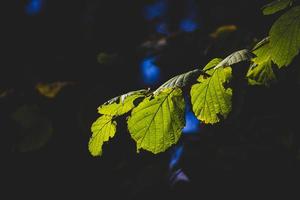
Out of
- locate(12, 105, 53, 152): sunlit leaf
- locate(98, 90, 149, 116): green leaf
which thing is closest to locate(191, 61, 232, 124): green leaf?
locate(98, 90, 149, 116): green leaf

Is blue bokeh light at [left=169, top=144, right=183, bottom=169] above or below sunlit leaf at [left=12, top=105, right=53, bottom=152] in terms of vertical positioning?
below

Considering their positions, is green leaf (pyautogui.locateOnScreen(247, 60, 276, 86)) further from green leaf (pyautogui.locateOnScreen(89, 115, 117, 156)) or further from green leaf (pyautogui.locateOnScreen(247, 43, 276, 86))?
green leaf (pyautogui.locateOnScreen(89, 115, 117, 156))

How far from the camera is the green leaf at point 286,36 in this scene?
0.66 m

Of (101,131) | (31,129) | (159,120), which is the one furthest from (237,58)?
(31,129)

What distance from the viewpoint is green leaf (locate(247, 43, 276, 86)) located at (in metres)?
0.73

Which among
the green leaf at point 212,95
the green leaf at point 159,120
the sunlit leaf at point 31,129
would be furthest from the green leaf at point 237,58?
the sunlit leaf at point 31,129

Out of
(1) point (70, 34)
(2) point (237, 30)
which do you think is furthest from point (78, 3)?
(2) point (237, 30)

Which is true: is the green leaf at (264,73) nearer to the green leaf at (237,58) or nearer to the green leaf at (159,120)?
the green leaf at (237,58)

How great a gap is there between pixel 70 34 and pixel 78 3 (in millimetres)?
416

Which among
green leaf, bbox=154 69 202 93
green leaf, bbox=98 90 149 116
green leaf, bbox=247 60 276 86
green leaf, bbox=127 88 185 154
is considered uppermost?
green leaf, bbox=98 90 149 116

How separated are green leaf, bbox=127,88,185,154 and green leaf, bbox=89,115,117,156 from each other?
87 millimetres

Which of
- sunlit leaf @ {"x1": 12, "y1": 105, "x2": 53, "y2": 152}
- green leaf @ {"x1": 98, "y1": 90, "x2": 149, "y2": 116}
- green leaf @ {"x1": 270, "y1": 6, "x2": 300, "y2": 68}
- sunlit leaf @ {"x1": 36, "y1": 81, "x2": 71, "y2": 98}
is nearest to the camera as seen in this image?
green leaf @ {"x1": 270, "y1": 6, "x2": 300, "y2": 68}

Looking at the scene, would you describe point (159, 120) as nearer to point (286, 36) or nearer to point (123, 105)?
point (123, 105)

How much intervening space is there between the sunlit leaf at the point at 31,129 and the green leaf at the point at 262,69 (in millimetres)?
1153
